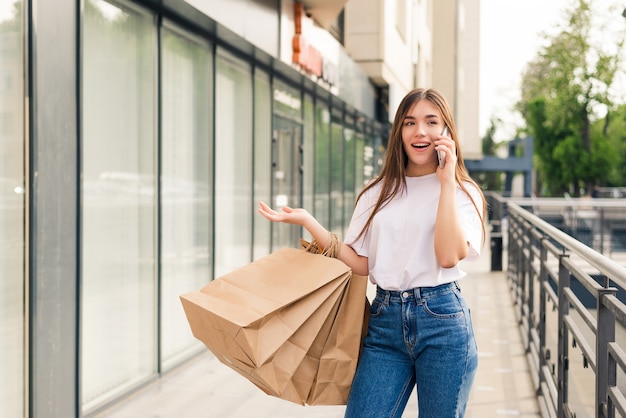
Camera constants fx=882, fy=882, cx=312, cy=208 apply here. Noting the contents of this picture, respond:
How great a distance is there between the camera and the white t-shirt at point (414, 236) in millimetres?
2803

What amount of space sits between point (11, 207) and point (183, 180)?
109 inches

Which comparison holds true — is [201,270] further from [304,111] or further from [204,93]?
[304,111]

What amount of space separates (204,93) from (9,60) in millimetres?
3259

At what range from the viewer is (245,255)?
9.13m

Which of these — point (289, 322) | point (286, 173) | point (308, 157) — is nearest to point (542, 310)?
point (289, 322)

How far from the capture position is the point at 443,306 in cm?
278

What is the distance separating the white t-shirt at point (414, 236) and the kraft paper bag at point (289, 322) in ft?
0.40

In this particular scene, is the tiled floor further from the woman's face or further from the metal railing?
the woman's face

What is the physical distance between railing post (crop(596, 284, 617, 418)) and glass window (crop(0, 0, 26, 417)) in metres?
2.86

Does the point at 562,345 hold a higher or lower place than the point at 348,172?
lower

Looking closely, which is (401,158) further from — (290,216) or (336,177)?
(336,177)

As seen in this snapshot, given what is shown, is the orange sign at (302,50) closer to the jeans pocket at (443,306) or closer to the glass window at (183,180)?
the glass window at (183,180)

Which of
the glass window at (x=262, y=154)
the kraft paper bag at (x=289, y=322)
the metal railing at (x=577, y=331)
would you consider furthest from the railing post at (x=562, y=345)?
the glass window at (x=262, y=154)

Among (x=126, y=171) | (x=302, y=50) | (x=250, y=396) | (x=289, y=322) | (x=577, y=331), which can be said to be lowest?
(x=250, y=396)
